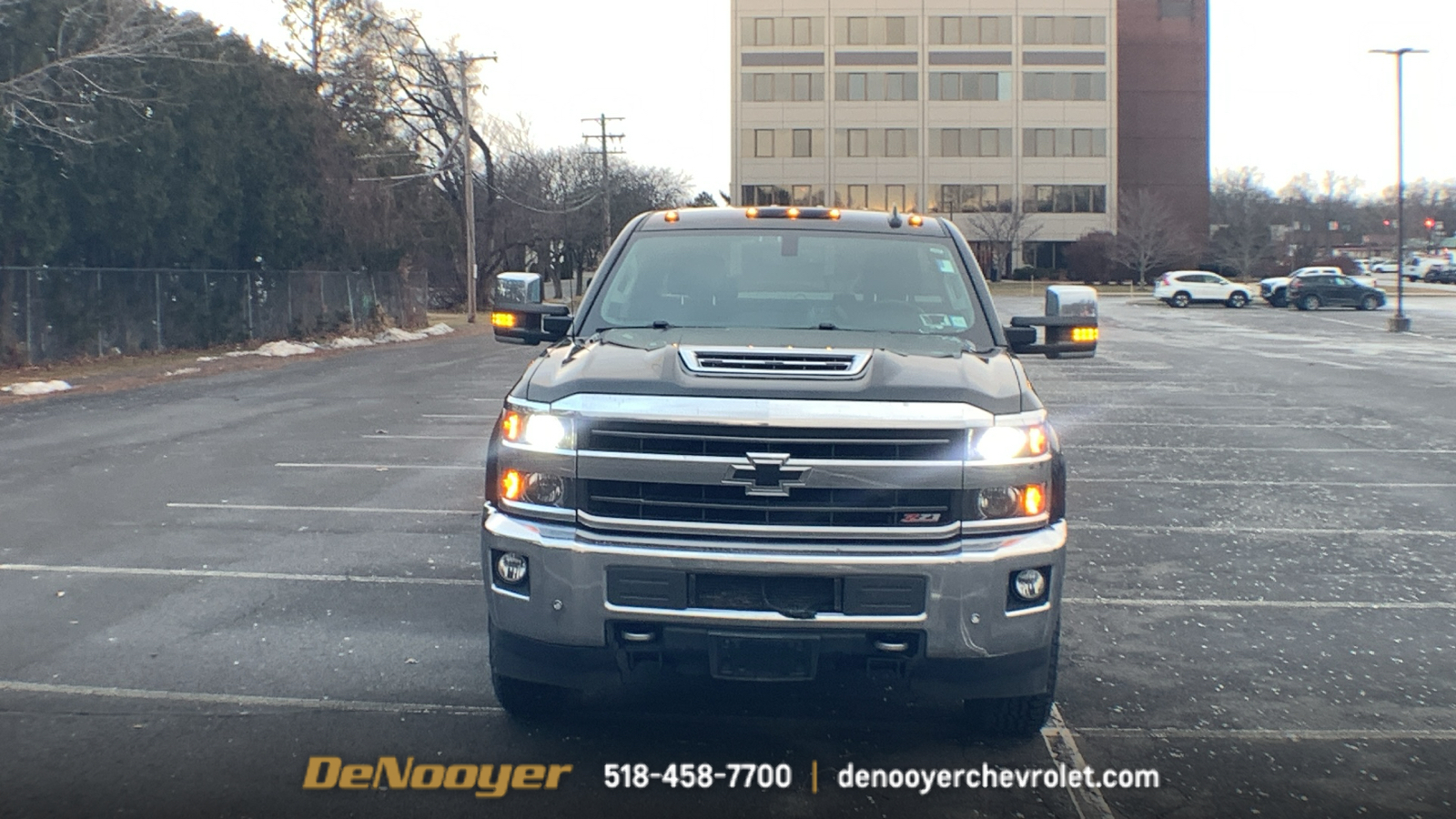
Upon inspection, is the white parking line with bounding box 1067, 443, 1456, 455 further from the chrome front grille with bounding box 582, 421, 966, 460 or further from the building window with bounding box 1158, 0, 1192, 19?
the building window with bounding box 1158, 0, 1192, 19

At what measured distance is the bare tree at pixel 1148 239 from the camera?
259ft

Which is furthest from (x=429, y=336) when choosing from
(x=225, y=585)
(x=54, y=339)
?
(x=225, y=585)

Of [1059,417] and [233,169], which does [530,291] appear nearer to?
[1059,417]

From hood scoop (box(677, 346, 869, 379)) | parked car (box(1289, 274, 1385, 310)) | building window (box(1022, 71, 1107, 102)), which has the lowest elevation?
hood scoop (box(677, 346, 869, 379))

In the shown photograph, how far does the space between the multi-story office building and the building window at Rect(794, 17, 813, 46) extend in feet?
0.19

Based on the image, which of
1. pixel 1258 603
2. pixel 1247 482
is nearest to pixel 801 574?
pixel 1258 603

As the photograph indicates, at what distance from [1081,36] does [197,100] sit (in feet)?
228

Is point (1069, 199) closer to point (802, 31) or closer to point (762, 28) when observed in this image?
point (802, 31)

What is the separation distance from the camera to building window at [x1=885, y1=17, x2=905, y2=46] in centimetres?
8556

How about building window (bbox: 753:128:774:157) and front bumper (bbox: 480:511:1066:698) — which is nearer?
front bumper (bbox: 480:511:1066:698)

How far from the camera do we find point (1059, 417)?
15758 millimetres

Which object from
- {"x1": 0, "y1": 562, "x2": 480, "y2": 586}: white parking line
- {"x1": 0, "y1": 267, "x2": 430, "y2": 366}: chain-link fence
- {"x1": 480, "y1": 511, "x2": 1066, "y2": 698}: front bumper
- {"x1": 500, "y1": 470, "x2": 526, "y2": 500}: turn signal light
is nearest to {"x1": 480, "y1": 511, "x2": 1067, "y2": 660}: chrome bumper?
{"x1": 480, "y1": 511, "x2": 1066, "y2": 698}: front bumper

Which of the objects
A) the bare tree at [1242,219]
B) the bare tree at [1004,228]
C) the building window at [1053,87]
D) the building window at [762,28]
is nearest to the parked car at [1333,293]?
the bare tree at [1242,219]

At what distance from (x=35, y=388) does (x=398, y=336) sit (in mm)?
16497
